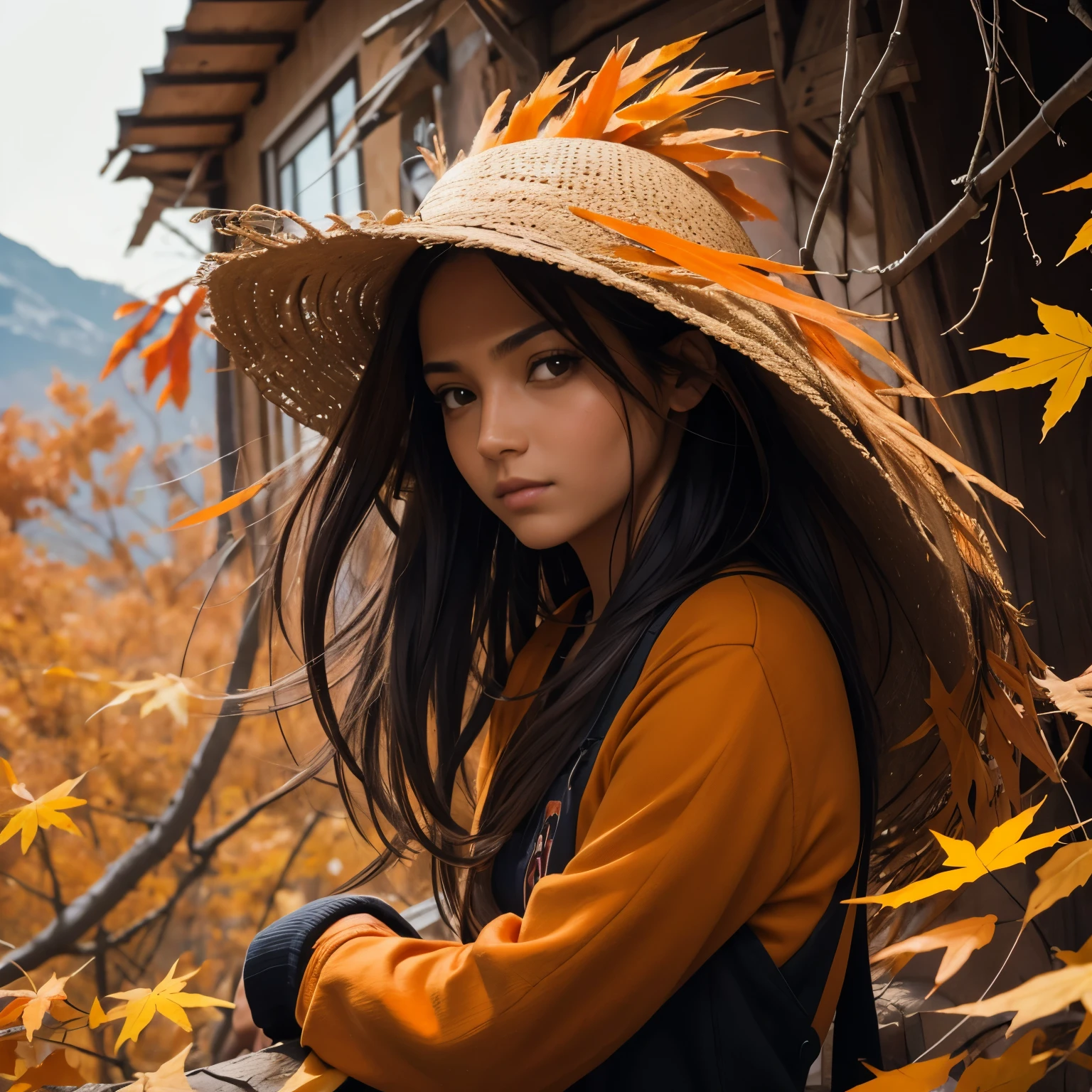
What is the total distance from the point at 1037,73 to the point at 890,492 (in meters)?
0.87

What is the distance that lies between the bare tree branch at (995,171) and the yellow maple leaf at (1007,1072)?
87cm

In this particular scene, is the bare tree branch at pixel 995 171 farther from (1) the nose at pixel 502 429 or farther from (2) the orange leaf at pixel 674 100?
(1) the nose at pixel 502 429

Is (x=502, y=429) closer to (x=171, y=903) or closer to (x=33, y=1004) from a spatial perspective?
(x=33, y=1004)

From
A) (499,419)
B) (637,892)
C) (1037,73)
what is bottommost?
(637,892)

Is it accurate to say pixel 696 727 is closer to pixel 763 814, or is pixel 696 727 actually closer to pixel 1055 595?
pixel 763 814

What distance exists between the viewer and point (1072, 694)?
102 centimetres

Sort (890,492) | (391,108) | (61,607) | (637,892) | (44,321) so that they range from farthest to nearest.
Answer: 1. (44,321)
2. (61,607)
3. (391,108)
4. (890,492)
5. (637,892)

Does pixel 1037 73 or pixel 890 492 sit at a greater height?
pixel 1037 73

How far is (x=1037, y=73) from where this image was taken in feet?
4.89

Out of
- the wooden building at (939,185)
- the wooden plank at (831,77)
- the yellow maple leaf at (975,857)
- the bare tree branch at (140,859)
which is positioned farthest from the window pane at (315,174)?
the yellow maple leaf at (975,857)

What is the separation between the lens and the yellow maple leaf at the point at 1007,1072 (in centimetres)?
68

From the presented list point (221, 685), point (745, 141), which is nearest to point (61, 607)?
point (221, 685)

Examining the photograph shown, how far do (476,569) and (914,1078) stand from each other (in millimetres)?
856

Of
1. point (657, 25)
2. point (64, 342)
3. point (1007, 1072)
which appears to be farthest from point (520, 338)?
point (64, 342)
